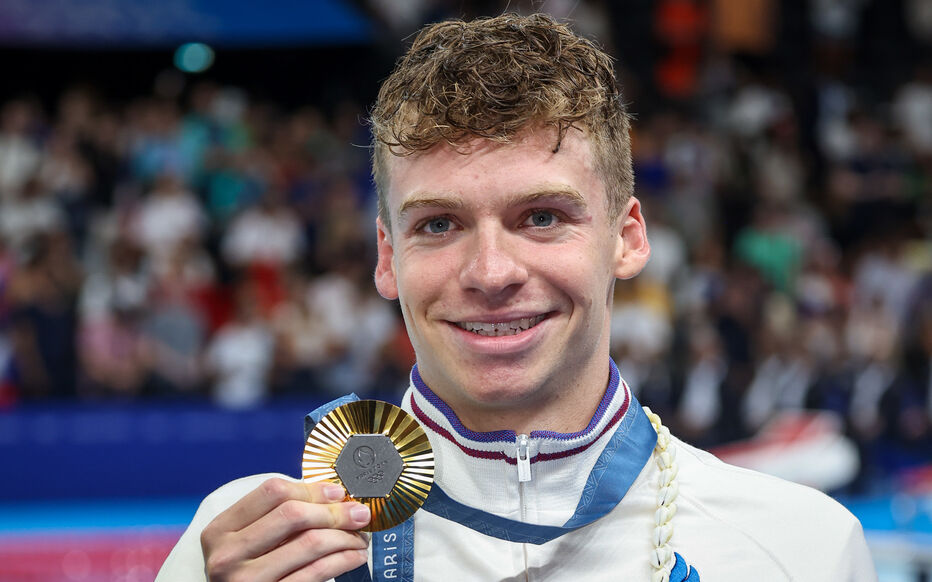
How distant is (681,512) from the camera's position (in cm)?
202

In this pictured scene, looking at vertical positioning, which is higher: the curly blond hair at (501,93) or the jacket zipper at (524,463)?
the curly blond hair at (501,93)

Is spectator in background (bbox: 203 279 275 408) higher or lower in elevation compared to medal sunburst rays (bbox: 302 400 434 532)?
higher

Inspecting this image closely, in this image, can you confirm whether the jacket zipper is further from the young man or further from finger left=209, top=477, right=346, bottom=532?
finger left=209, top=477, right=346, bottom=532

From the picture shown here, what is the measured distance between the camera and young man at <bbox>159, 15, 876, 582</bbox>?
6.04ft

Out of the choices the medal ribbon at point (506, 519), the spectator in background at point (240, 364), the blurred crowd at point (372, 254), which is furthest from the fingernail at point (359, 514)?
the spectator in background at point (240, 364)

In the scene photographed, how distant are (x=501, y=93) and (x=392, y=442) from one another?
0.59 metres

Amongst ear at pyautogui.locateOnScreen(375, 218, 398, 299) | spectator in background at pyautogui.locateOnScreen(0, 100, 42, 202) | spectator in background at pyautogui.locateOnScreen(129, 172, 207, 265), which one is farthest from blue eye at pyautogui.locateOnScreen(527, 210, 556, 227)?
spectator in background at pyautogui.locateOnScreen(0, 100, 42, 202)

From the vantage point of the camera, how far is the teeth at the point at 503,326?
186 cm

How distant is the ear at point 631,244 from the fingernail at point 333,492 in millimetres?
671

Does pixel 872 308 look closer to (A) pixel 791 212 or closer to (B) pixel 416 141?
(A) pixel 791 212

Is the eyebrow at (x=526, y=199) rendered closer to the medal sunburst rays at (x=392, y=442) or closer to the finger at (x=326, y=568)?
the medal sunburst rays at (x=392, y=442)

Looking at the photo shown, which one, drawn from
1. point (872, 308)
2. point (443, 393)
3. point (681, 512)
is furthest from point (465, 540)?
point (872, 308)

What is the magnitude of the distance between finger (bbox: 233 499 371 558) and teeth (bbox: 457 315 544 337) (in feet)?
1.19

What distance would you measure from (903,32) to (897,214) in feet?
10.5
